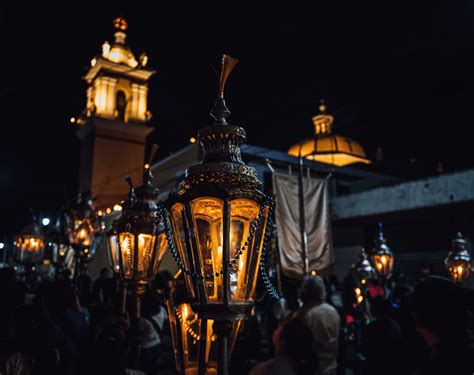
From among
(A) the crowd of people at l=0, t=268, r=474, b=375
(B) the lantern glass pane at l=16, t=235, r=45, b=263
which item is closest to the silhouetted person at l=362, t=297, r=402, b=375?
(A) the crowd of people at l=0, t=268, r=474, b=375

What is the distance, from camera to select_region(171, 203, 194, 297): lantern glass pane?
100 inches

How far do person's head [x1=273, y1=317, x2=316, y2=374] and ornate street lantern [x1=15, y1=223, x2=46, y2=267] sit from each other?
6628 millimetres

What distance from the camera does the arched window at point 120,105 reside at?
23.7 meters

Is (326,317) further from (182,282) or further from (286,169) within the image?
(286,169)

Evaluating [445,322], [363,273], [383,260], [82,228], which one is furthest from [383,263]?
[445,322]

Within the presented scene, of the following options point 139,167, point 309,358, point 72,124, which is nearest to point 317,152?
point 139,167

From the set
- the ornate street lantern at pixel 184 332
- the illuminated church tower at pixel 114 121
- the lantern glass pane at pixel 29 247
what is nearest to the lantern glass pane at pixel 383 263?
the ornate street lantern at pixel 184 332

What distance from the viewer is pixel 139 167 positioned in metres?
23.5

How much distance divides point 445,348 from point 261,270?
1.08m

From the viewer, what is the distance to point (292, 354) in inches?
131

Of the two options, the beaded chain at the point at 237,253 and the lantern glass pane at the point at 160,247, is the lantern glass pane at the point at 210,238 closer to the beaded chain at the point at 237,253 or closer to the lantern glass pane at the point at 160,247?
the beaded chain at the point at 237,253

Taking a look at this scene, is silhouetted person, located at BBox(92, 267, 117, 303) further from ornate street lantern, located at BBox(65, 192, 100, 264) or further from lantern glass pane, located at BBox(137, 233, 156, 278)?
lantern glass pane, located at BBox(137, 233, 156, 278)

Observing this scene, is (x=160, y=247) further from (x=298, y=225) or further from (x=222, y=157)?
(x=298, y=225)

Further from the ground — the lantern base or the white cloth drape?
the white cloth drape
